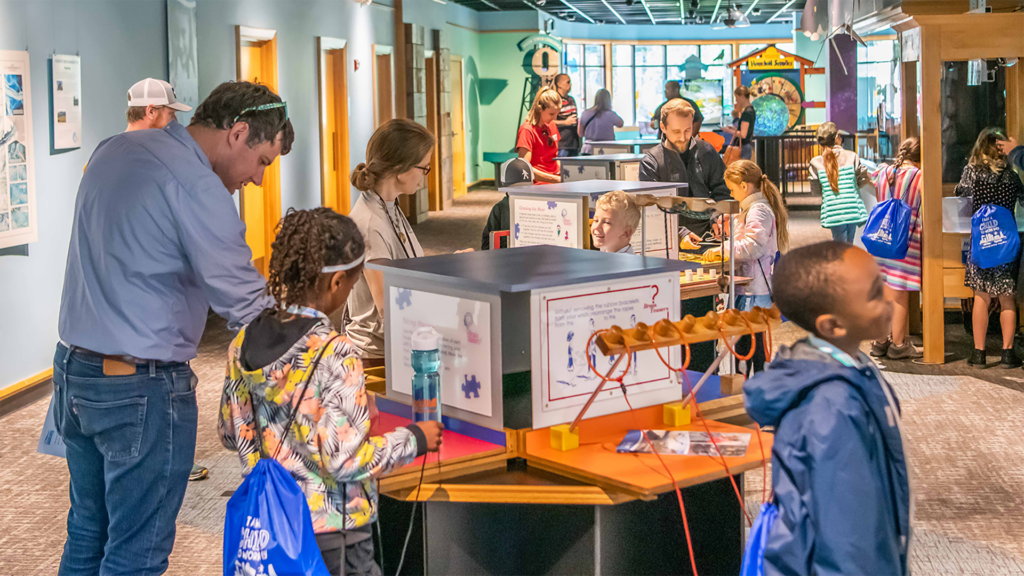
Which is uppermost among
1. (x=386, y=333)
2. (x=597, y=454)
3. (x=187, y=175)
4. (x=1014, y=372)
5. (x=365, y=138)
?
(x=365, y=138)

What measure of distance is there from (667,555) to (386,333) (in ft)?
2.87

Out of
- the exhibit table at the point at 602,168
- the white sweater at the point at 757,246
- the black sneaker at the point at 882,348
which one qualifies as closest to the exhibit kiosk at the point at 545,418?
the white sweater at the point at 757,246

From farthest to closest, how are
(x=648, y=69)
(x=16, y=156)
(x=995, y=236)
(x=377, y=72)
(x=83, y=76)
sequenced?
1. (x=648, y=69)
2. (x=377, y=72)
3. (x=83, y=76)
4. (x=995, y=236)
5. (x=16, y=156)

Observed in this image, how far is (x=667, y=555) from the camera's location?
2584 mm

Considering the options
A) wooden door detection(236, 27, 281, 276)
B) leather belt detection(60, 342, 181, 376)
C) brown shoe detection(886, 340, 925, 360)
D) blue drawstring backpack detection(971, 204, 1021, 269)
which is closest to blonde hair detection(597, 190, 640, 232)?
leather belt detection(60, 342, 181, 376)

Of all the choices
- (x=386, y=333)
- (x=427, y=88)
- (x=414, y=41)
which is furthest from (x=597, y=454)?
(x=427, y=88)

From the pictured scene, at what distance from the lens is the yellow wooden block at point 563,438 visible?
2.30 metres

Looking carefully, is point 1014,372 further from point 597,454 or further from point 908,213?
point 597,454

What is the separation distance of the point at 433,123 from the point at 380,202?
41.4ft

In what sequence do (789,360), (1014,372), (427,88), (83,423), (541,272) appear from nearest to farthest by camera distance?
(789,360) → (83,423) → (541,272) → (1014,372) → (427,88)

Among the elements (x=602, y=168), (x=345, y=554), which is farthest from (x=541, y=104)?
(x=345, y=554)

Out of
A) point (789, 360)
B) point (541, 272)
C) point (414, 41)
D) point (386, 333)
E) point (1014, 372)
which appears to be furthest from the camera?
point (414, 41)

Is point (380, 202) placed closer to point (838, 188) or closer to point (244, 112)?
point (244, 112)

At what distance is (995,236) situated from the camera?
5777 millimetres
